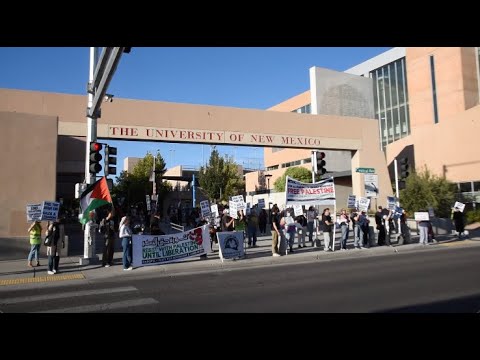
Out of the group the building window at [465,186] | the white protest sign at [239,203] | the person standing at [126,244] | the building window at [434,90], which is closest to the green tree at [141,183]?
the building window at [434,90]

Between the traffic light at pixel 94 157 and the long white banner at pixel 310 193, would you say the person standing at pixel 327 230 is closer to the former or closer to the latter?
the long white banner at pixel 310 193

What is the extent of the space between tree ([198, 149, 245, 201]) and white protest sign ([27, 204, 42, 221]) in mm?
37896

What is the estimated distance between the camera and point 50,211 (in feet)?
41.3

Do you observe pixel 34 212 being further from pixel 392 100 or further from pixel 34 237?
pixel 392 100

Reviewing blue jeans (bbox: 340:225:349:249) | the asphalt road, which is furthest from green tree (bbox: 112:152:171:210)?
the asphalt road

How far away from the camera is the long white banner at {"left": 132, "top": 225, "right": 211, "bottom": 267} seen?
12.6 meters

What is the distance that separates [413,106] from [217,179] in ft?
82.8

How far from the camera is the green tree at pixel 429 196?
79.0ft

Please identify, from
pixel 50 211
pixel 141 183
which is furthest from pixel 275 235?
pixel 141 183

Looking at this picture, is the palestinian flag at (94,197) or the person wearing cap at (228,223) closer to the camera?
the palestinian flag at (94,197)

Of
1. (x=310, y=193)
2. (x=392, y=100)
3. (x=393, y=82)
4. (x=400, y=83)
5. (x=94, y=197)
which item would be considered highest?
(x=393, y=82)

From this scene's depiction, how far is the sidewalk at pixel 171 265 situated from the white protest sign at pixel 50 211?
5.14 ft

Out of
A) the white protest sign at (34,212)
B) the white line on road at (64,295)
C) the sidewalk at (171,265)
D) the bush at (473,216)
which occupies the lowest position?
the white line on road at (64,295)
